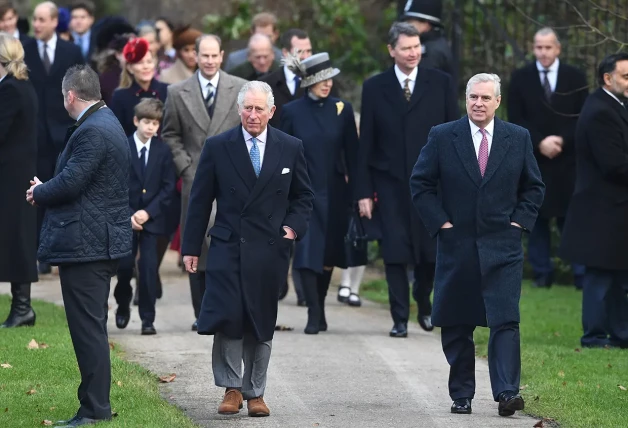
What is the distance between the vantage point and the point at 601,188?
36.0 ft

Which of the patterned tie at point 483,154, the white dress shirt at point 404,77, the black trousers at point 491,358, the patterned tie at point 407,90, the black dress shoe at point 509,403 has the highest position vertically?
the white dress shirt at point 404,77

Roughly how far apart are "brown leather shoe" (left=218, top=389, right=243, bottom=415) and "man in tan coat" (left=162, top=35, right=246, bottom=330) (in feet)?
10.4

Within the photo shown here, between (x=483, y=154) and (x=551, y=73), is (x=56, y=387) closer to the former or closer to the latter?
(x=483, y=154)

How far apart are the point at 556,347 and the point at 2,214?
164 inches

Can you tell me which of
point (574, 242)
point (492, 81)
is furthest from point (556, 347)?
point (492, 81)

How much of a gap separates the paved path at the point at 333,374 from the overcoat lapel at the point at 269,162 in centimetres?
127

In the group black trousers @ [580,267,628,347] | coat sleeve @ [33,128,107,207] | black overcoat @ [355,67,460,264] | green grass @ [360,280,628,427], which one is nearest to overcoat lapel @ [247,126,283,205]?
coat sleeve @ [33,128,107,207]

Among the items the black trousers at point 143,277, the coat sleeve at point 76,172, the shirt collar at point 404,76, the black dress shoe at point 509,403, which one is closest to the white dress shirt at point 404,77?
the shirt collar at point 404,76

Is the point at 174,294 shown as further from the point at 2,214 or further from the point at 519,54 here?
the point at 519,54

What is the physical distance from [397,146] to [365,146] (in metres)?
0.25

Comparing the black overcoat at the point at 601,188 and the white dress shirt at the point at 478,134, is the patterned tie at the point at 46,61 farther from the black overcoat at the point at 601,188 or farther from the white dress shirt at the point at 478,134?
the white dress shirt at the point at 478,134

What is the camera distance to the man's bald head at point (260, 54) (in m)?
13.4

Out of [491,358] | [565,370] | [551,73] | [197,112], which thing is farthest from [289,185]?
[551,73]

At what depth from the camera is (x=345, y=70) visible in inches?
726
